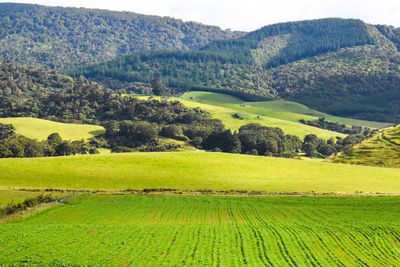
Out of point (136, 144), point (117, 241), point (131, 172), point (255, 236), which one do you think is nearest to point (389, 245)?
point (255, 236)

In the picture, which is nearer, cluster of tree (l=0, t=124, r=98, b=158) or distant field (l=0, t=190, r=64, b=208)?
distant field (l=0, t=190, r=64, b=208)

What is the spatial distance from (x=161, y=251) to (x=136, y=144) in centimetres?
13154

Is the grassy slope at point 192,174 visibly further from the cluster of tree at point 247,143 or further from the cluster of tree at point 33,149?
the cluster of tree at point 247,143

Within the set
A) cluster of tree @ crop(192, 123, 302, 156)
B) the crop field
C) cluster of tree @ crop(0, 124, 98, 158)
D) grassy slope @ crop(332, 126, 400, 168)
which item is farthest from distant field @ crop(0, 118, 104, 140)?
the crop field

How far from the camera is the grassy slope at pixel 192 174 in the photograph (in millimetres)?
73250

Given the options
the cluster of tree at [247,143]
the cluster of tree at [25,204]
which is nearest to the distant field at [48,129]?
the cluster of tree at [247,143]

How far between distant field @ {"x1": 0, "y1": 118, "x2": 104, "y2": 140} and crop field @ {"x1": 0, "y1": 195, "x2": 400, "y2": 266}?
359 ft

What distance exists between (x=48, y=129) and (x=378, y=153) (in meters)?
112

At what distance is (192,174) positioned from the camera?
81875mm

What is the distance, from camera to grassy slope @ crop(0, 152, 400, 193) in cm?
7325

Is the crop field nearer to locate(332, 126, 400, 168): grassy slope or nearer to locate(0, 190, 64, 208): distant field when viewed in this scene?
locate(0, 190, 64, 208): distant field

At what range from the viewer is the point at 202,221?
48.7 m

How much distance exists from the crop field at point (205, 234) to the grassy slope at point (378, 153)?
62.6m

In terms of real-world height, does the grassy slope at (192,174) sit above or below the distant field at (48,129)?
above
